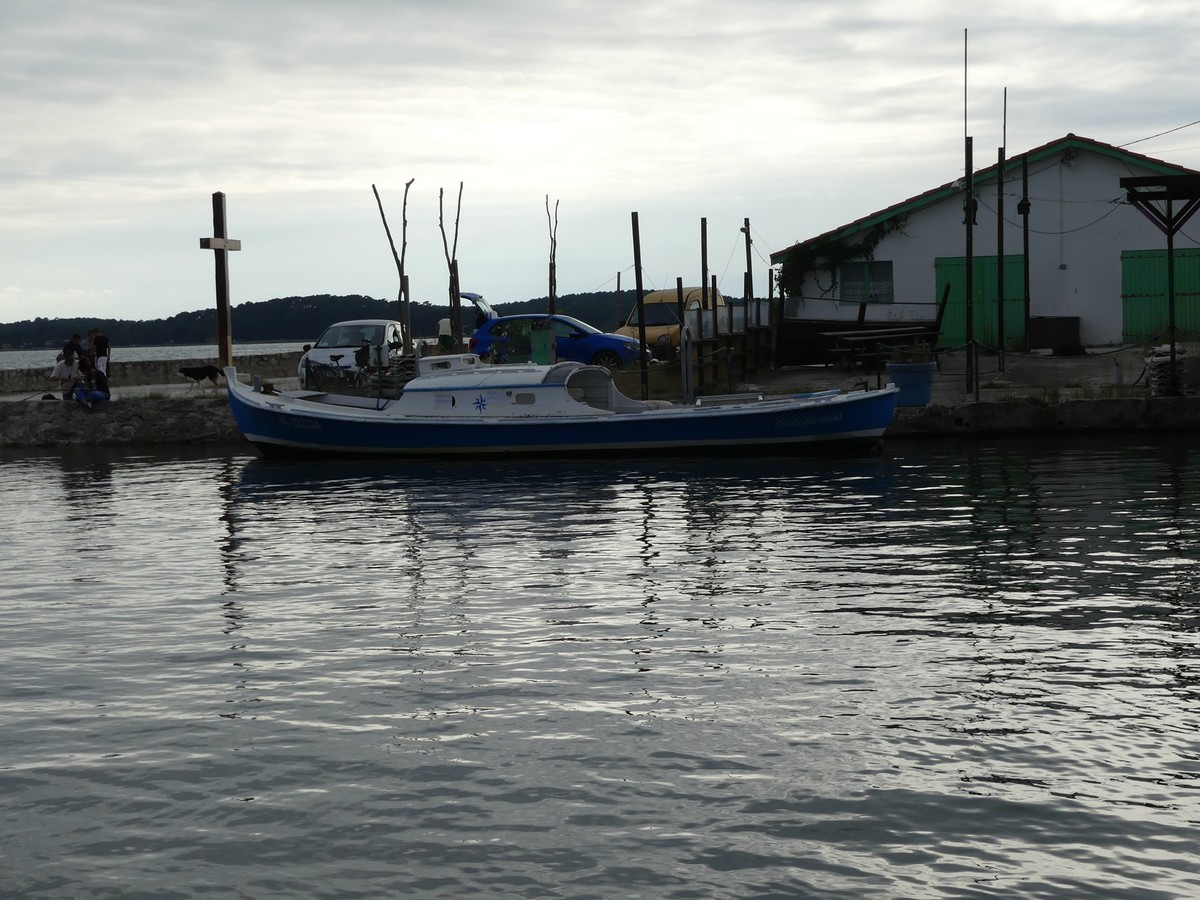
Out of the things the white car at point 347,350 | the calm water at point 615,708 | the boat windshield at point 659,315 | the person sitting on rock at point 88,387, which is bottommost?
the calm water at point 615,708

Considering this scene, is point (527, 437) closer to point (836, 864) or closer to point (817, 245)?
point (817, 245)

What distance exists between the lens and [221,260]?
31.8 metres

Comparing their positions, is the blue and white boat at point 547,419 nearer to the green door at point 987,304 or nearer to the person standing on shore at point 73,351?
the person standing on shore at point 73,351

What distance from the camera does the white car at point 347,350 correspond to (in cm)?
3072

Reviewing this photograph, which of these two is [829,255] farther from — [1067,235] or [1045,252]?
[1067,235]

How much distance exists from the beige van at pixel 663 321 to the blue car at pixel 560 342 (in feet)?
4.32

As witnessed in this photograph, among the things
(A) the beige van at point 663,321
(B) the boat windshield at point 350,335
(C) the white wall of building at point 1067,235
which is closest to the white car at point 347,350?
(B) the boat windshield at point 350,335

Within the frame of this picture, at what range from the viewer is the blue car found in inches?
1256

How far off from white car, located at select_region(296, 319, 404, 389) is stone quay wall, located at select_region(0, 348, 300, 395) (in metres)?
6.05

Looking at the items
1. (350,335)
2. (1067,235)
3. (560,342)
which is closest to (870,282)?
(1067,235)

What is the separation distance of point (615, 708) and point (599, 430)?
52.0 ft

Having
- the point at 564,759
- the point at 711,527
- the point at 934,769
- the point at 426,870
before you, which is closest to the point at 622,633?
the point at 564,759

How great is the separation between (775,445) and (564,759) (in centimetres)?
1679

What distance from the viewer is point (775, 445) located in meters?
23.5
